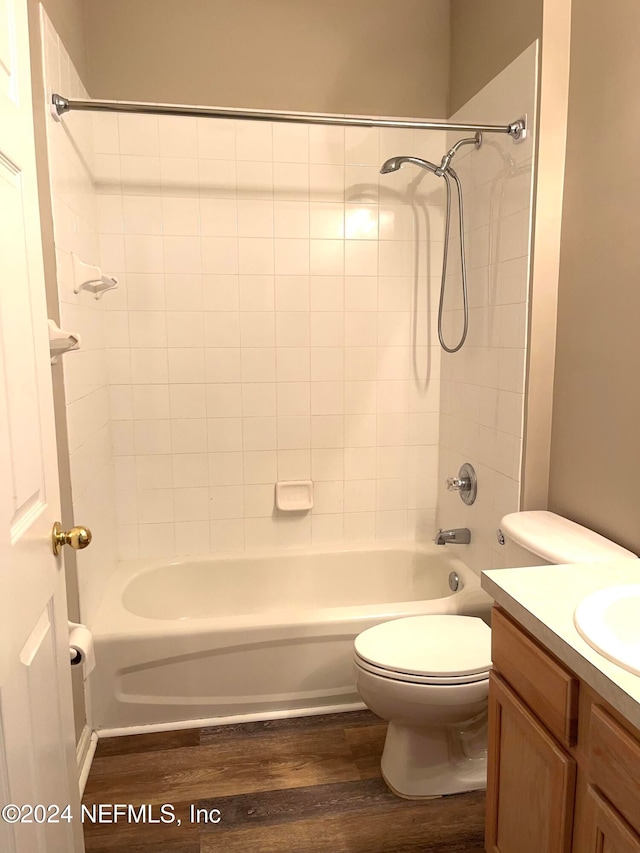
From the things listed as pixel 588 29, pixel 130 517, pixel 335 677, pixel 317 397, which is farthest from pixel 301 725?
pixel 588 29

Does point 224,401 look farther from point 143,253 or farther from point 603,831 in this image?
point 603,831

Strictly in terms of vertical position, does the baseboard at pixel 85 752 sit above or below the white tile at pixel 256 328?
below

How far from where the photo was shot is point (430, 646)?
1.87m

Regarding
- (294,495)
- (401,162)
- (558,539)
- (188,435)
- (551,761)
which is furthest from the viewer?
(294,495)

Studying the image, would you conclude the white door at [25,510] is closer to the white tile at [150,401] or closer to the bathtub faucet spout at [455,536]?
the white tile at [150,401]

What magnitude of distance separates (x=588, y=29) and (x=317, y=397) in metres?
1.65

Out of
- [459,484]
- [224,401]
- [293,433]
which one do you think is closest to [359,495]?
[293,433]

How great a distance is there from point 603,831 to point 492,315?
1.69m

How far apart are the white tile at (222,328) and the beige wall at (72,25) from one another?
1027mm

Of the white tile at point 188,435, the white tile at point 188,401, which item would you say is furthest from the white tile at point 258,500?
the white tile at point 188,401

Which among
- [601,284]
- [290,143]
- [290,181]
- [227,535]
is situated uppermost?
[290,143]

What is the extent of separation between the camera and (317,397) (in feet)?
9.19

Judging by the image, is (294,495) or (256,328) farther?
(294,495)

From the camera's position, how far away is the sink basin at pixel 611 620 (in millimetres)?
1027
